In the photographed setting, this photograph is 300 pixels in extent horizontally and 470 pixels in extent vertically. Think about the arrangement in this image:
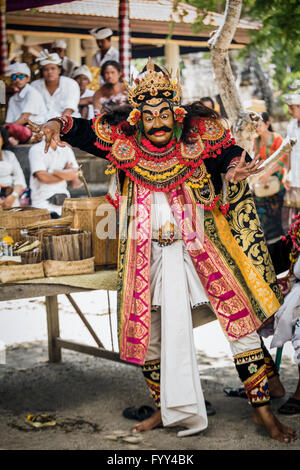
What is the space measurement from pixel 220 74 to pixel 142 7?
19.4 ft

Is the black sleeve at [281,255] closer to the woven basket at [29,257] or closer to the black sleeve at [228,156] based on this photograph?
the black sleeve at [228,156]

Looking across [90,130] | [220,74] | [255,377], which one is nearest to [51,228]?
[90,130]

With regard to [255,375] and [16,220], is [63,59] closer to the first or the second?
[16,220]

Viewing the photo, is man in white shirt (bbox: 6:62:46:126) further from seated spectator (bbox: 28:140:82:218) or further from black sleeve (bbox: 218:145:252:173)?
black sleeve (bbox: 218:145:252:173)

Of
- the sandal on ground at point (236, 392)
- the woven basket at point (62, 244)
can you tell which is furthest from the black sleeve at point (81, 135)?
the sandal on ground at point (236, 392)

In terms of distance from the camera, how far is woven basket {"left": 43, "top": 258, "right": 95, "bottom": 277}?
4.04 meters

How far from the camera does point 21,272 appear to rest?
12.9 feet

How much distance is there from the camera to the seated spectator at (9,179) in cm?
763

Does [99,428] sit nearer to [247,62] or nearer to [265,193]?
[265,193]

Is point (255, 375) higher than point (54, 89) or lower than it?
lower

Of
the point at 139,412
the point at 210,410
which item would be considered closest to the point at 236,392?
the point at 210,410

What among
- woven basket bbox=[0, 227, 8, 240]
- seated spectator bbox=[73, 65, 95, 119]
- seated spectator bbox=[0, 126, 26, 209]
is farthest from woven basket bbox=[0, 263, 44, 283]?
seated spectator bbox=[73, 65, 95, 119]

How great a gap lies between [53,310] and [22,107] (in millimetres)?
4420

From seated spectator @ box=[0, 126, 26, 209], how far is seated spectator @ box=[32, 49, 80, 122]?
1.26 meters
